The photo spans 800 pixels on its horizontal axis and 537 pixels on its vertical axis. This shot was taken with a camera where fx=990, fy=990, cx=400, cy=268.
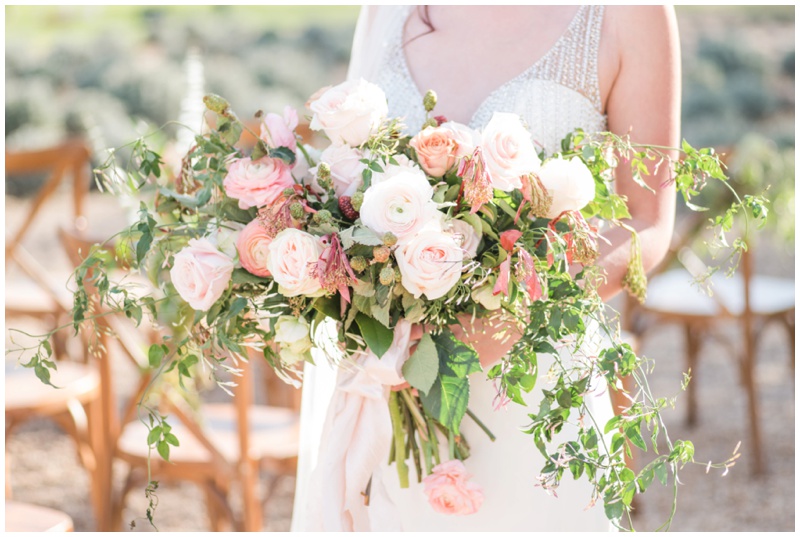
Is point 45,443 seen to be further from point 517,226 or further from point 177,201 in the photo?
point 517,226

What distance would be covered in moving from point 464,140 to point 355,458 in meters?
0.65

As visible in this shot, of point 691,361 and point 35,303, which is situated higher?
point 35,303

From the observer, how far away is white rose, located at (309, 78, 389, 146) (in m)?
1.68

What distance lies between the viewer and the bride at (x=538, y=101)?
6.53ft

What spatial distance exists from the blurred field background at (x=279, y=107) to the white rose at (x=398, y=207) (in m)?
1.06

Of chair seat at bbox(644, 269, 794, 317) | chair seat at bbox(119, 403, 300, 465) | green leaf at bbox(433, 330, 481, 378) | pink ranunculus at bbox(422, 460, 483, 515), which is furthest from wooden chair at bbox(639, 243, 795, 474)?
green leaf at bbox(433, 330, 481, 378)

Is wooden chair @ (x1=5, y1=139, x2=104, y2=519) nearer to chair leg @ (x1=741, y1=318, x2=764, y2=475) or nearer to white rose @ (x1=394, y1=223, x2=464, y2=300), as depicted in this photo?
white rose @ (x1=394, y1=223, x2=464, y2=300)

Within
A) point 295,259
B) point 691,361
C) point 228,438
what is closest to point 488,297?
point 295,259

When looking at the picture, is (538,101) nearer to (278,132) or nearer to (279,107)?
(278,132)

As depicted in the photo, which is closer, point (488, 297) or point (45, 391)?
point (488, 297)

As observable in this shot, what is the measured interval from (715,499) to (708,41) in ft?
32.2

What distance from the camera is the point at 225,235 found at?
1.73 m

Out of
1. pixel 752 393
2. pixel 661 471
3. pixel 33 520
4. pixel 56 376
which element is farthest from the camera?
pixel 752 393

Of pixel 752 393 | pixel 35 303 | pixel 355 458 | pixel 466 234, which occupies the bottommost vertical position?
pixel 355 458
